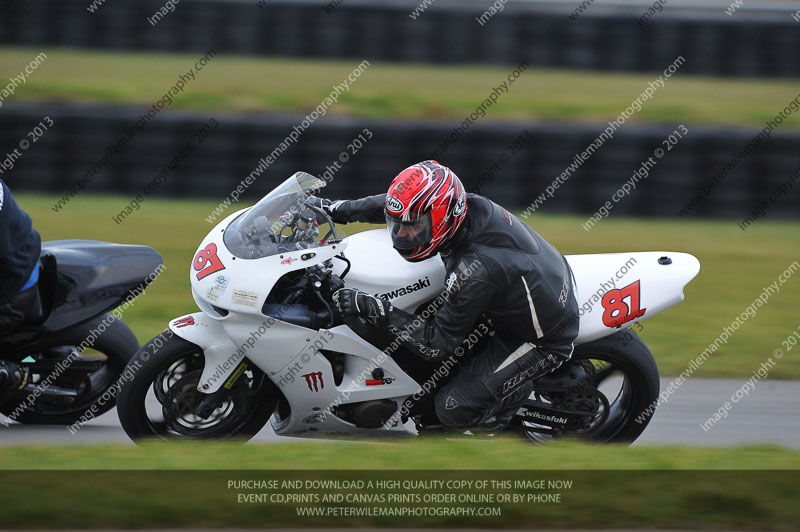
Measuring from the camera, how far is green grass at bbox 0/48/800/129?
1182cm

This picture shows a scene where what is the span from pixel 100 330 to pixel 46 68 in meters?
10.3

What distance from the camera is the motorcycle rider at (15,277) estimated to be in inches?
185

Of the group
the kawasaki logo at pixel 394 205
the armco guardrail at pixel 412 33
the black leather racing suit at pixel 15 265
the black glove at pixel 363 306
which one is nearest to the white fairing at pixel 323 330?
the black glove at pixel 363 306

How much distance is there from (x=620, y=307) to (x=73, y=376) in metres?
2.79

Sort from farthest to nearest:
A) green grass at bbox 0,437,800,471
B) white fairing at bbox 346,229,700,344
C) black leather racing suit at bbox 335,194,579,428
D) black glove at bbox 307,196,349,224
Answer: black glove at bbox 307,196,349,224, white fairing at bbox 346,229,700,344, black leather racing suit at bbox 335,194,579,428, green grass at bbox 0,437,800,471

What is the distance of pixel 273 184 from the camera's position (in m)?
10.4

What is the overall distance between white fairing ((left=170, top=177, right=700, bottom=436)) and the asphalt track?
1.80 feet

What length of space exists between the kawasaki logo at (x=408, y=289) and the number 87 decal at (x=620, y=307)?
88cm

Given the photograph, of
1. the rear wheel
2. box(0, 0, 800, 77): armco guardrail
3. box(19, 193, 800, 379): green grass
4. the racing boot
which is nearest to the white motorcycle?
the rear wheel

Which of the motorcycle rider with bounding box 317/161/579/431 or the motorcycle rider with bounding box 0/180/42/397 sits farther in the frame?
the motorcycle rider with bounding box 0/180/42/397

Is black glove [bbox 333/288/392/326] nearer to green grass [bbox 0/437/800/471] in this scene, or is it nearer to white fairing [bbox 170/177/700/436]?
white fairing [bbox 170/177/700/436]

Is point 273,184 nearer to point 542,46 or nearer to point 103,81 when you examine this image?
point 103,81

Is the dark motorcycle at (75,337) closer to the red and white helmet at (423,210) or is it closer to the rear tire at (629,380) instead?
the red and white helmet at (423,210)

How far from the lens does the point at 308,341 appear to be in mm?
4609
